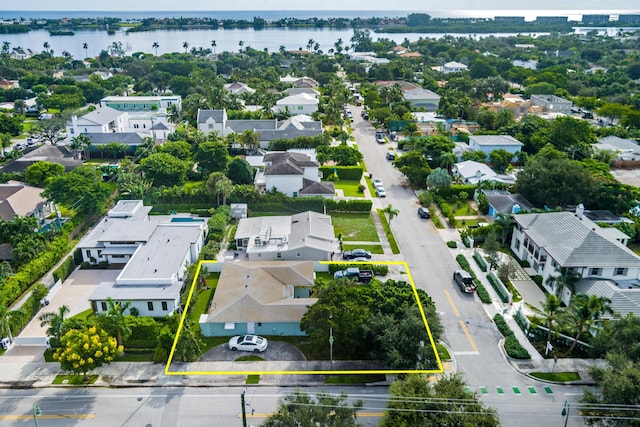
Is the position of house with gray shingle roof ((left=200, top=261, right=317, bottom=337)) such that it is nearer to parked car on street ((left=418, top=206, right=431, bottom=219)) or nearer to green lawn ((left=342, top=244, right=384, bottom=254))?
green lawn ((left=342, top=244, right=384, bottom=254))

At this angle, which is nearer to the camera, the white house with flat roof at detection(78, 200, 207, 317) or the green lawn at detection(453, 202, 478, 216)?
the white house with flat roof at detection(78, 200, 207, 317)

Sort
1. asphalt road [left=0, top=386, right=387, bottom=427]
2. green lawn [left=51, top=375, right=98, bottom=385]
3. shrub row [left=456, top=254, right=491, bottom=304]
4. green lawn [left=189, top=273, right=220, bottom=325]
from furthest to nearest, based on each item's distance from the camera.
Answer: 1. shrub row [left=456, top=254, right=491, bottom=304]
2. green lawn [left=189, top=273, right=220, bottom=325]
3. green lawn [left=51, top=375, right=98, bottom=385]
4. asphalt road [left=0, top=386, right=387, bottom=427]

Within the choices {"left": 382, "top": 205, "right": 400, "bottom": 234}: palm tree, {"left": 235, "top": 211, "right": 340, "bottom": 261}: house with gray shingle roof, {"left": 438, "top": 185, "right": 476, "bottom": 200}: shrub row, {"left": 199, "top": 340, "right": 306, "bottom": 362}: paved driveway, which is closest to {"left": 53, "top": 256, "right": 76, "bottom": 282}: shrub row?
{"left": 235, "top": 211, "right": 340, "bottom": 261}: house with gray shingle roof

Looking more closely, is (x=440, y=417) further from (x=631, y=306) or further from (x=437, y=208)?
(x=437, y=208)

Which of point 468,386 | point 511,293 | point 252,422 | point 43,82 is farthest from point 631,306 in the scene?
point 43,82

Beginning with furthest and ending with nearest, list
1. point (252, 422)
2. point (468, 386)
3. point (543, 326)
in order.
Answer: point (543, 326)
point (468, 386)
point (252, 422)

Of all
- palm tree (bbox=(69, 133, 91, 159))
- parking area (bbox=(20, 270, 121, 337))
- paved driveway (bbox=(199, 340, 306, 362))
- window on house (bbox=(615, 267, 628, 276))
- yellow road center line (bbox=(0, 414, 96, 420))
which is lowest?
yellow road center line (bbox=(0, 414, 96, 420))

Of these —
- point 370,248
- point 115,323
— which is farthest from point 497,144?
point 115,323
